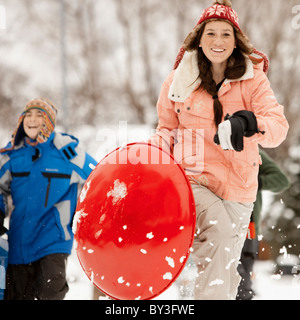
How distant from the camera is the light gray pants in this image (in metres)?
2.92

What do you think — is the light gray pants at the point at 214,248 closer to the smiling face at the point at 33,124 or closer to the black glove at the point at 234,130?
the black glove at the point at 234,130

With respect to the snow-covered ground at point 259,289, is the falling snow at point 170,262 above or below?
above

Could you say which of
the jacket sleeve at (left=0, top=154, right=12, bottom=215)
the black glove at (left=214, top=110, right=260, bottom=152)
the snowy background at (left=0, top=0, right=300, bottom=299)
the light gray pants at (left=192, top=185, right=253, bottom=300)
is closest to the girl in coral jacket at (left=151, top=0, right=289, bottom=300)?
the light gray pants at (left=192, top=185, right=253, bottom=300)

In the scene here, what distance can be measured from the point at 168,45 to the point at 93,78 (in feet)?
7.48

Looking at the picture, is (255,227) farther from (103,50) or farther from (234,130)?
(103,50)

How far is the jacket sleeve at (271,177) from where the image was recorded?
5.05 meters

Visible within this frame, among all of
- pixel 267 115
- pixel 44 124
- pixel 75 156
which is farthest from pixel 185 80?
pixel 44 124

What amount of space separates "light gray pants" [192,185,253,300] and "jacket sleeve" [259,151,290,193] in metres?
2.06

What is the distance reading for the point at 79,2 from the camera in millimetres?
15094

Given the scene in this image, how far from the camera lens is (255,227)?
475cm

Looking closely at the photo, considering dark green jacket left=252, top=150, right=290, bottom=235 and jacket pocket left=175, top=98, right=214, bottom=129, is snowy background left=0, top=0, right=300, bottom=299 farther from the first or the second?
jacket pocket left=175, top=98, right=214, bottom=129

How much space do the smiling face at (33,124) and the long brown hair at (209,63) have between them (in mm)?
1652

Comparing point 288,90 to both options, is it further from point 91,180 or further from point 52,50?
point 91,180

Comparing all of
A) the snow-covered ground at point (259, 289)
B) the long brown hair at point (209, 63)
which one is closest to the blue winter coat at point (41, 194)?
the snow-covered ground at point (259, 289)
